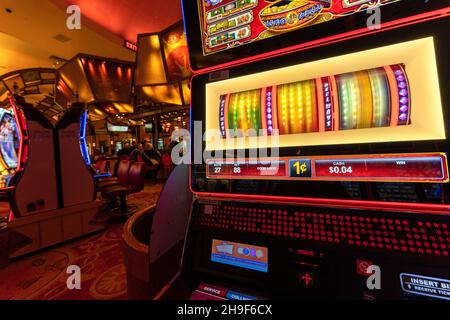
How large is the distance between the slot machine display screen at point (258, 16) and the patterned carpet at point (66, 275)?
6.47 ft

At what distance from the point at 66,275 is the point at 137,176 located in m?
1.64

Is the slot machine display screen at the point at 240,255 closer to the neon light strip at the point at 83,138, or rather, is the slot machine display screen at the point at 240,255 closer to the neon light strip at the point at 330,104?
the neon light strip at the point at 330,104

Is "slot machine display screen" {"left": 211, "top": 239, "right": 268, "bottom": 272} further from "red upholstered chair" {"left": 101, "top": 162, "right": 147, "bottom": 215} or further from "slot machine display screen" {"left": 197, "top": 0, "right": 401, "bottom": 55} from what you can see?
"red upholstered chair" {"left": 101, "top": 162, "right": 147, "bottom": 215}

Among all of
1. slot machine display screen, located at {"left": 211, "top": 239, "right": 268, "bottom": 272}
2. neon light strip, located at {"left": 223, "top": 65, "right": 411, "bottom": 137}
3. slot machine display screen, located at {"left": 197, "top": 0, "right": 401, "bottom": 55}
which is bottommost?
slot machine display screen, located at {"left": 211, "top": 239, "right": 268, "bottom": 272}

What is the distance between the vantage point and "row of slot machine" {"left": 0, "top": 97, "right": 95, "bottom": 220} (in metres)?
2.31

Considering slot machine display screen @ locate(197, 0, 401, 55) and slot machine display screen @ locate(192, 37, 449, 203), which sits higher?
slot machine display screen @ locate(197, 0, 401, 55)

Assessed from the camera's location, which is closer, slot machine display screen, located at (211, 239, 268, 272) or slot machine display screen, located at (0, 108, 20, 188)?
slot machine display screen, located at (211, 239, 268, 272)

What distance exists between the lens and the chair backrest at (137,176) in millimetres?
3299

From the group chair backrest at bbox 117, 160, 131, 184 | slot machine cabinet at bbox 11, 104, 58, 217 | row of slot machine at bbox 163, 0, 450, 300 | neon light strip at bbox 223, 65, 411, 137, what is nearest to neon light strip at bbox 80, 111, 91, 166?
slot machine cabinet at bbox 11, 104, 58, 217

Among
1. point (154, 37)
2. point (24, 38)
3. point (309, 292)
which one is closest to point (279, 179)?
point (309, 292)

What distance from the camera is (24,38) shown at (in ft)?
15.3

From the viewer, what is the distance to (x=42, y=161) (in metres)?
2.51

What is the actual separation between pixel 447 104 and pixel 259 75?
1.92 feet
